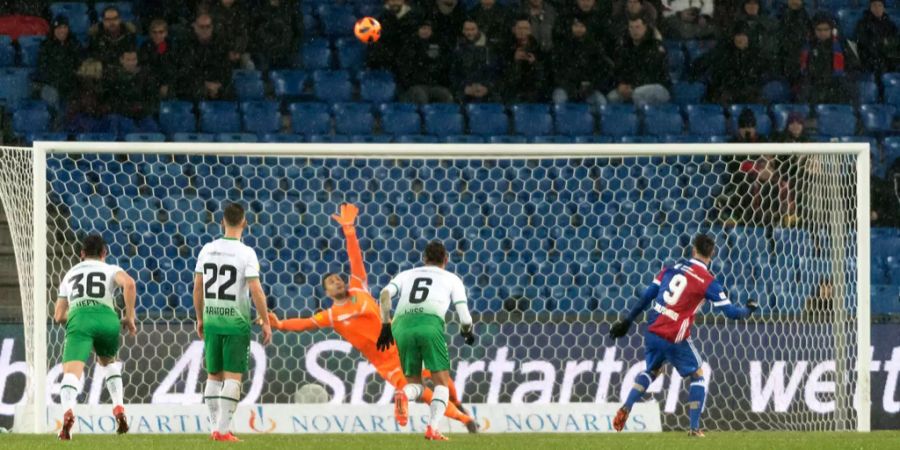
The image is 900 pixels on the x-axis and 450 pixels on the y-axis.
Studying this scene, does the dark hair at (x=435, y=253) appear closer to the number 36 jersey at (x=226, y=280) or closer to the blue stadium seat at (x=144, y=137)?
the number 36 jersey at (x=226, y=280)

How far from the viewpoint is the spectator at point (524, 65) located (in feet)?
52.3

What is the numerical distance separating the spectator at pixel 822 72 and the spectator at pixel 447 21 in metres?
3.21

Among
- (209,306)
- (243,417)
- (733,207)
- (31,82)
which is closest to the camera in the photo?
(209,306)

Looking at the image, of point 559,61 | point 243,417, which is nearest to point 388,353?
point 243,417

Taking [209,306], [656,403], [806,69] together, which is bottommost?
[656,403]

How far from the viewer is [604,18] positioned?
1628cm

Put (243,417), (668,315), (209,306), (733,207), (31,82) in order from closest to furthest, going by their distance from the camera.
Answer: (209,306)
(668,315)
(243,417)
(733,207)
(31,82)

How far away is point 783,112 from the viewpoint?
53.8ft

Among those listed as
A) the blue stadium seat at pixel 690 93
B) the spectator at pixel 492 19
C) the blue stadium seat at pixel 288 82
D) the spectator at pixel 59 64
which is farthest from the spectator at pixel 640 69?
the spectator at pixel 59 64

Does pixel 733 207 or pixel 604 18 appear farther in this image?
pixel 604 18

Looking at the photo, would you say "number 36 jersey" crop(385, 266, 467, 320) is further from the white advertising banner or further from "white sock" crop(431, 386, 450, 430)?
the white advertising banner

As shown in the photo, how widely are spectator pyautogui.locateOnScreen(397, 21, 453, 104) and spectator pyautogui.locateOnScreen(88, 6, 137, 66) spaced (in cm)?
251

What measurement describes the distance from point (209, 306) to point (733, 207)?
4.83 m

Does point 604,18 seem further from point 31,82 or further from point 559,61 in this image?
point 31,82
